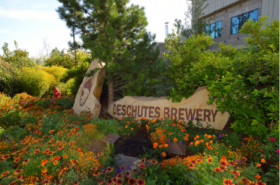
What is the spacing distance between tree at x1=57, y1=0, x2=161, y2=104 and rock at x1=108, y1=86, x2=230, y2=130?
18.8 inches

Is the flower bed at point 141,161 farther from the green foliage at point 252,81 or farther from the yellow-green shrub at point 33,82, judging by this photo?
the yellow-green shrub at point 33,82

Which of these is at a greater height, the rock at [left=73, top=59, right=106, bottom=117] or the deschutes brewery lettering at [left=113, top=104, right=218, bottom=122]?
the rock at [left=73, top=59, right=106, bottom=117]

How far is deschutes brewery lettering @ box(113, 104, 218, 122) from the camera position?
4.50 meters

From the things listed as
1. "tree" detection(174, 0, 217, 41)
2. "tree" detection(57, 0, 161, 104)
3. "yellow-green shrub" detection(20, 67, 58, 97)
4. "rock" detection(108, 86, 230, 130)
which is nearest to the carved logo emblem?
"tree" detection(57, 0, 161, 104)

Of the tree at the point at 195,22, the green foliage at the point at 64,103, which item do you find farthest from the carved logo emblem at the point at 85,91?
the tree at the point at 195,22

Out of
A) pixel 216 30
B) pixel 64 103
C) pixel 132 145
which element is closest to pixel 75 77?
pixel 64 103

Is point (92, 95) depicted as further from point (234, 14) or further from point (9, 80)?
point (234, 14)

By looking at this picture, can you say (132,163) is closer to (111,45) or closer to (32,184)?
(32,184)

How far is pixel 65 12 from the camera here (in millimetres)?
6113

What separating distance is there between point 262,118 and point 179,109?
2.00 meters

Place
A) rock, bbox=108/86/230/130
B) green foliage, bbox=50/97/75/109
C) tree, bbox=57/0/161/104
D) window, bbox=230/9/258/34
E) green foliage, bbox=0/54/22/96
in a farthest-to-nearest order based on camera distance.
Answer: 1. window, bbox=230/9/258/34
2. green foliage, bbox=0/54/22/96
3. green foliage, bbox=50/97/75/109
4. tree, bbox=57/0/161/104
5. rock, bbox=108/86/230/130

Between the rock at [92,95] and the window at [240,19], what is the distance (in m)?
9.53

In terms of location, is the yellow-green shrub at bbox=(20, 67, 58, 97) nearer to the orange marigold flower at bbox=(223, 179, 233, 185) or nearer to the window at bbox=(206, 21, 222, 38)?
the orange marigold flower at bbox=(223, 179, 233, 185)

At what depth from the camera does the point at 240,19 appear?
424 inches
